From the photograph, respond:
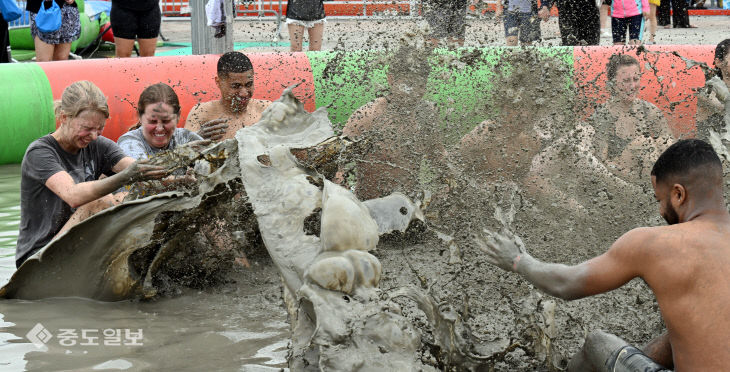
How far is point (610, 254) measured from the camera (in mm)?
3055

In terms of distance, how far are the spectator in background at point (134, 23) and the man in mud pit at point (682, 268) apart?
701cm

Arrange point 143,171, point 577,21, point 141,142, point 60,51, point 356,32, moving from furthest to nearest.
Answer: point 356,32
point 60,51
point 577,21
point 141,142
point 143,171

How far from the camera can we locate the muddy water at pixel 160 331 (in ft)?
12.8

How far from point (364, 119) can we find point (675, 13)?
14.5m

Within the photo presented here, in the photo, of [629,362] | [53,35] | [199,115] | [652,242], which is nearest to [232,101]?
[199,115]

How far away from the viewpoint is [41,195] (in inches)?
189

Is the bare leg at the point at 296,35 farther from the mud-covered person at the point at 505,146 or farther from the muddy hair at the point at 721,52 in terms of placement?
the muddy hair at the point at 721,52

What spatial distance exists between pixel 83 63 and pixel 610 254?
19.5 ft

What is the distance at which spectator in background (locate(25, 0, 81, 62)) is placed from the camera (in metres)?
9.76

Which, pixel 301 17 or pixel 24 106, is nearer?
pixel 24 106

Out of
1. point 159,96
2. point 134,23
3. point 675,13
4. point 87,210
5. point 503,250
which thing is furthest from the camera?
point 675,13

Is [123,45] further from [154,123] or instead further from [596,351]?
[596,351]

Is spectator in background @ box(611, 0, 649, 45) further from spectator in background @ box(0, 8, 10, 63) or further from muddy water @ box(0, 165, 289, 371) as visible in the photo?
spectator in background @ box(0, 8, 10, 63)

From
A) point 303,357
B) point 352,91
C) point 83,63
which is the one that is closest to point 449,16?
point 352,91
